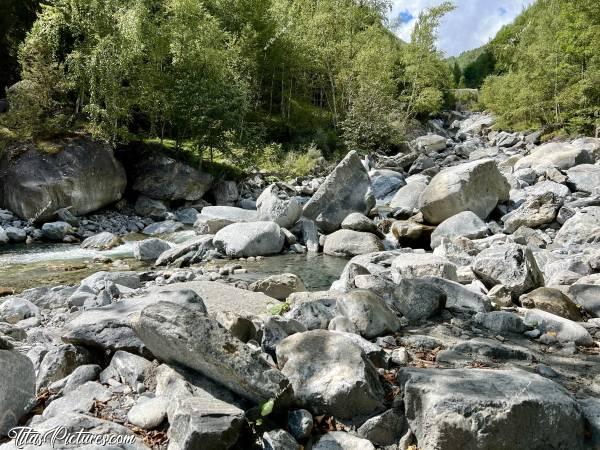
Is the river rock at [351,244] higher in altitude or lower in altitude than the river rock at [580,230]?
lower

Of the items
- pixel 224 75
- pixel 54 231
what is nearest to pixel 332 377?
pixel 54 231

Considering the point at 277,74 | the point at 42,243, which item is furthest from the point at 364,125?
the point at 42,243

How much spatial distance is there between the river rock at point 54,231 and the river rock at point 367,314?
1167cm

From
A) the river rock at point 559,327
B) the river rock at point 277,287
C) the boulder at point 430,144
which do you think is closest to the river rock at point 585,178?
the river rock at point 559,327

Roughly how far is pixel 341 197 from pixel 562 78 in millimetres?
20616

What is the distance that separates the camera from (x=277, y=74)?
29703mm

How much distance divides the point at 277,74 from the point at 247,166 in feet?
37.9

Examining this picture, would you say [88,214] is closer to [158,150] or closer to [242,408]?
[158,150]

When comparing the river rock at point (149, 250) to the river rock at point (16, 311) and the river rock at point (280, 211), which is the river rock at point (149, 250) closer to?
the river rock at point (280, 211)

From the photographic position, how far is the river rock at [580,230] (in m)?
10.2

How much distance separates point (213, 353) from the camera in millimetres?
2889

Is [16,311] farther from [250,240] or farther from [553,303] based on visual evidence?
[553,303]

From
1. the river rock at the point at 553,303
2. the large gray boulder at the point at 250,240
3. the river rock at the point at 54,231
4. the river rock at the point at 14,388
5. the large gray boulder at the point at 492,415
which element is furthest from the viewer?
the river rock at the point at 54,231

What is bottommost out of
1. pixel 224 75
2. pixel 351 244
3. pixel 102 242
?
pixel 102 242
